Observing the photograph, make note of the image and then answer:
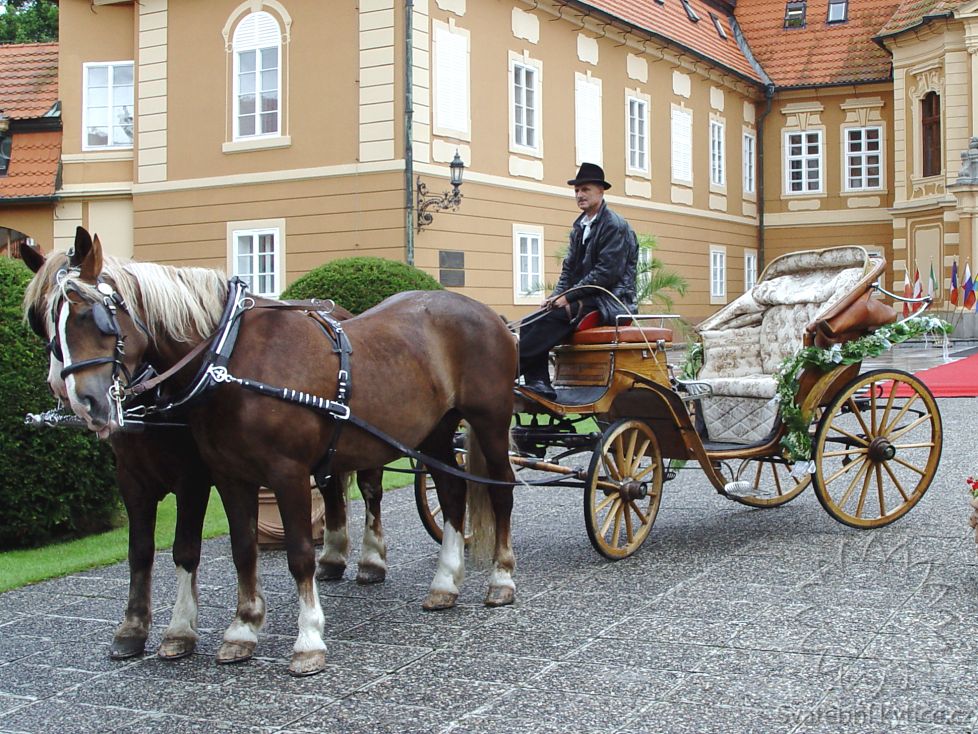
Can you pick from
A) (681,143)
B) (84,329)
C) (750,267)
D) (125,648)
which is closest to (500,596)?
(125,648)

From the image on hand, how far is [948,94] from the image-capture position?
2977 centimetres

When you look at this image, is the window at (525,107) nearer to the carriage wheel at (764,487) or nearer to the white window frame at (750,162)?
the white window frame at (750,162)

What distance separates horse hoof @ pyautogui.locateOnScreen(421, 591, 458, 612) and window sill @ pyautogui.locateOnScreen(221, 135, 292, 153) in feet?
50.8

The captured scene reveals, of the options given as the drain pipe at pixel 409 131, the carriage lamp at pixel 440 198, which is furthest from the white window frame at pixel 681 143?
the drain pipe at pixel 409 131

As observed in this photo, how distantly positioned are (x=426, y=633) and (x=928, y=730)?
7.34ft

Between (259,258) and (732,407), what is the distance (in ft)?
47.6

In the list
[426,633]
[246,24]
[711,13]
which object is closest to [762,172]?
[711,13]

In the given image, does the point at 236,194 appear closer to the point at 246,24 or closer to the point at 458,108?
the point at 246,24

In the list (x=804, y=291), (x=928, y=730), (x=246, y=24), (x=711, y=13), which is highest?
(x=711, y=13)

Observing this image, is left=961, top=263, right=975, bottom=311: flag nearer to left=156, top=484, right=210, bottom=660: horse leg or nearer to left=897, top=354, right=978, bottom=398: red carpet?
left=897, top=354, right=978, bottom=398: red carpet

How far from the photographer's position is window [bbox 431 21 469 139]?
19391mm

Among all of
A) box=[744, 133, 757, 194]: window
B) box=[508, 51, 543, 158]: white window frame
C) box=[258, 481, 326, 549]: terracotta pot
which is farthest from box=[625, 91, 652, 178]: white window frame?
box=[258, 481, 326, 549]: terracotta pot

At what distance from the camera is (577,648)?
4879 mm

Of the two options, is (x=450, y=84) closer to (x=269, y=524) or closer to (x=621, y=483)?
(x=269, y=524)
